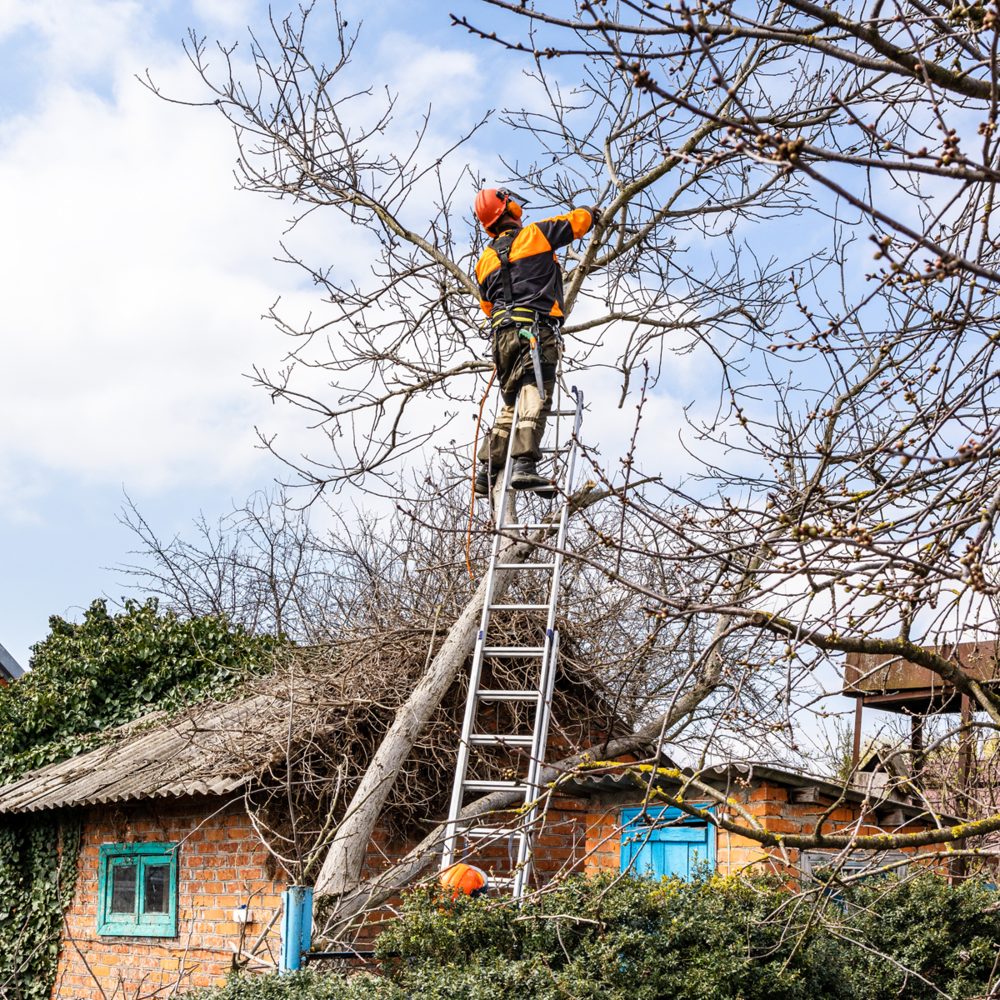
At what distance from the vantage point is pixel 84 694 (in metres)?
13.1

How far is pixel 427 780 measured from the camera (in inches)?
384

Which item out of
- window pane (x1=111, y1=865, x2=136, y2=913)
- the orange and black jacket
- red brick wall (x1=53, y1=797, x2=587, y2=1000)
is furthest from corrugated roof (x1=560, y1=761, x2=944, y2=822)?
window pane (x1=111, y1=865, x2=136, y2=913)

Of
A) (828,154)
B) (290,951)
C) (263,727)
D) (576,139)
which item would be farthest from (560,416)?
(828,154)

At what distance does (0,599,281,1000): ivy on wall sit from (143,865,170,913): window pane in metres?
1.56

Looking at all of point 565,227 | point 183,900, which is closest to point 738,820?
point 183,900

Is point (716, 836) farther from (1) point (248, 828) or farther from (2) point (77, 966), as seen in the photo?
(2) point (77, 966)

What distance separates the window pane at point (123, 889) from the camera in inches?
413

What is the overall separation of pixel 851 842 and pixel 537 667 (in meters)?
5.97

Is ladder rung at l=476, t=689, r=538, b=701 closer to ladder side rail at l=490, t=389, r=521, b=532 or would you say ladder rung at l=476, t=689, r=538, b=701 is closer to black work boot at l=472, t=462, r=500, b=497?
ladder side rail at l=490, t=389, r=521, b=532

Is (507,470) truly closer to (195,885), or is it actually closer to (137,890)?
(195,885)

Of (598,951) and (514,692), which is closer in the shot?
(598,951)

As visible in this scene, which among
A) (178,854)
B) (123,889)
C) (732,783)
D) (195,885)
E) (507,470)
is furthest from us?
(123,889)

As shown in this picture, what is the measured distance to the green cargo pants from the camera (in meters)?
8.34

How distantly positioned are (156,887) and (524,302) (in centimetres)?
656
